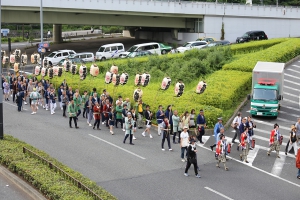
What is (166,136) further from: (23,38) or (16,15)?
(23,38)

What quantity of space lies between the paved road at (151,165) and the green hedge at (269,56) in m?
8.41

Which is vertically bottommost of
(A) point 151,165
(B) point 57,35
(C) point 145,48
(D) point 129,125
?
(A) point 151,165

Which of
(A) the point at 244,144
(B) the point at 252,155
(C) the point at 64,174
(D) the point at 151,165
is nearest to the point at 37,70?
(D) the point at 151,165

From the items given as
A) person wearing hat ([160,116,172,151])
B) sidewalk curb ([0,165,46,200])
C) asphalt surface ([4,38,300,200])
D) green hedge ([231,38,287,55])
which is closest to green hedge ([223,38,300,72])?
green hedge ([231,38,287,55])

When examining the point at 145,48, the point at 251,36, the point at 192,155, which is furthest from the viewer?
the point at 251,36

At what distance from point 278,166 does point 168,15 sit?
3753 centimetres

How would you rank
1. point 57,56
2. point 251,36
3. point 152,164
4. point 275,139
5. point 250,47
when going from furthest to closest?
point 251,36 → point 57,56 → point 250,47 → point 275,139 → point 152,164

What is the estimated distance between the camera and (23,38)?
69062 millimetres

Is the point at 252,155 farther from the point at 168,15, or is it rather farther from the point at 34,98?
the point at 168,15

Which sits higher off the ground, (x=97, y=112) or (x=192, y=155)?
(x=97, y=112)

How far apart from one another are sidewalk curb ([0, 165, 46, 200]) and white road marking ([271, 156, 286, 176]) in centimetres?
871

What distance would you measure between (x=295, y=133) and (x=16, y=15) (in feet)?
111

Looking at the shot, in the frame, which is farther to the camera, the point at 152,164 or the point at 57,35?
the point at 57,35

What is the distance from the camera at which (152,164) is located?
61.5 feet
